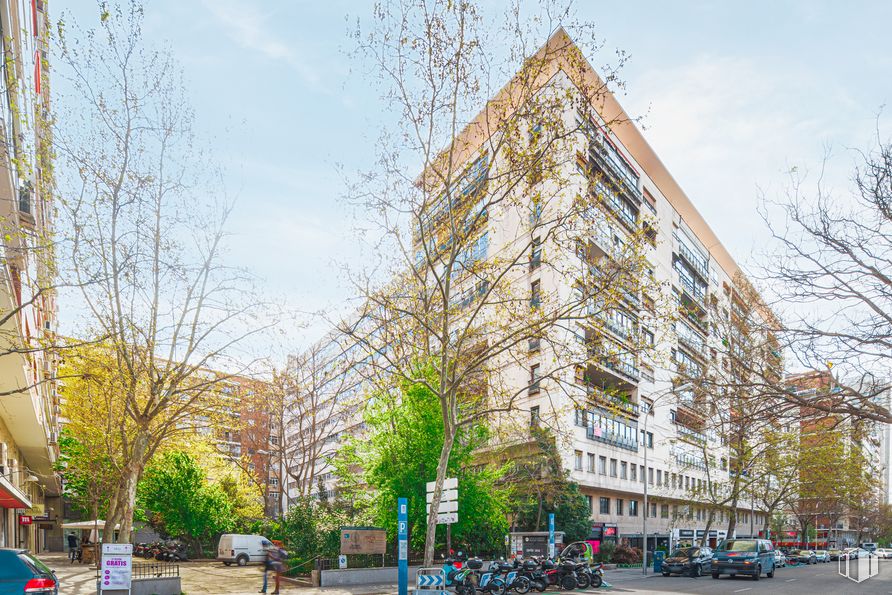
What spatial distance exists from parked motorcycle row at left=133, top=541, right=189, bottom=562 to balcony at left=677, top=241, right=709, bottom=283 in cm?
4721

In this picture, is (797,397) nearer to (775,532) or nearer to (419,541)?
(419,541)

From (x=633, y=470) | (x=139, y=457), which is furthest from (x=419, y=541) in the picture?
(x=633, y=470)

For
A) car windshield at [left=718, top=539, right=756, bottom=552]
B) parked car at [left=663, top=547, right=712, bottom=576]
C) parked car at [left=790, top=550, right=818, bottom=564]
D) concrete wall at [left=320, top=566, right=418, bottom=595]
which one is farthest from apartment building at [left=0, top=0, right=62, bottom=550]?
parked car at [left=790, top=550, right=818, bottom=564]

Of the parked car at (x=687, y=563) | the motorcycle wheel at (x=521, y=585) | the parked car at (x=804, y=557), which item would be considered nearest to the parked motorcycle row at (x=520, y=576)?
the motorcycle wheel at (x=521, y=585)

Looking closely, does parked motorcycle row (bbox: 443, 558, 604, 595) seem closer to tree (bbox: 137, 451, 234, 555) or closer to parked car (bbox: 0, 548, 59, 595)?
parked car (bbox: 0, 548, 59, 595)

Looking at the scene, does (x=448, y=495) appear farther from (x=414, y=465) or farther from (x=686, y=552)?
(x=686, y=552)

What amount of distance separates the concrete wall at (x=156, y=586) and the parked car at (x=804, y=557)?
5373 cm

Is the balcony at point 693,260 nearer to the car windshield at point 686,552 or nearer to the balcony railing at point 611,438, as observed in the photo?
the balcony railing at point 611,438

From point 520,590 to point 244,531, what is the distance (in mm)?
26000

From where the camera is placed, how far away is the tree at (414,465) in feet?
90.6

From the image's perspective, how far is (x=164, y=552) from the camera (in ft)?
122

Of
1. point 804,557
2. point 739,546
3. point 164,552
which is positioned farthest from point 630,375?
point 164,552

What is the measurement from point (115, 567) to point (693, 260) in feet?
205

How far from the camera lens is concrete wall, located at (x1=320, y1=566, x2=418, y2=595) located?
25016 mm
